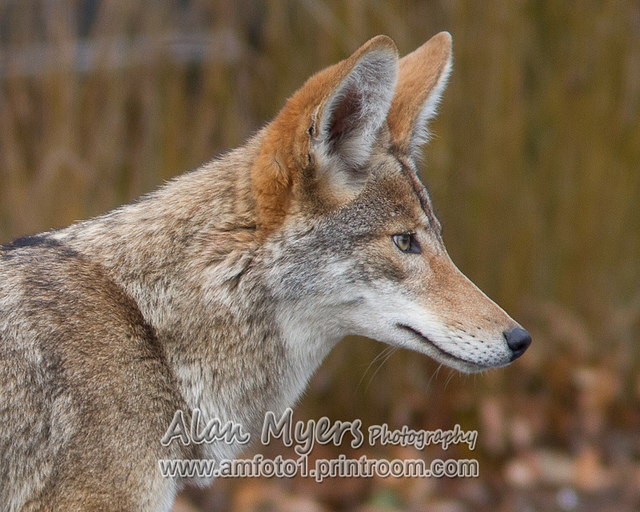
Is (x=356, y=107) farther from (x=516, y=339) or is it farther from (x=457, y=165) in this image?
(x=457, y=165)

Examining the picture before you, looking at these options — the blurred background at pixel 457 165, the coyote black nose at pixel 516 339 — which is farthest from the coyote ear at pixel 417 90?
the blurred background at pixel 457 165

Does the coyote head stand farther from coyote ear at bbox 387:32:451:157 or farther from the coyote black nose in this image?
coyote ear at bbox 387:32:451:157

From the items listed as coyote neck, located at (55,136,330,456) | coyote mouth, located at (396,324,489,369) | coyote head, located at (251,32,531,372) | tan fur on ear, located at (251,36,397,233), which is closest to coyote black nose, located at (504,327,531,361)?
coyote head, located at (251,32,531,372)

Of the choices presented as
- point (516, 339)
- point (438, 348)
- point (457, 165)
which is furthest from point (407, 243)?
point (457, 165)

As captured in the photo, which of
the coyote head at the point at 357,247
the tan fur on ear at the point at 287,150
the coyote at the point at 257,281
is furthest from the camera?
the coyote head at the point at 357,247

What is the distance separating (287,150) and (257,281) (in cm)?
51

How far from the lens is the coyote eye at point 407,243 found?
2977 mm

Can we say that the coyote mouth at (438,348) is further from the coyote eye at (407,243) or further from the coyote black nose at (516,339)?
the coyote eye at (407,243)

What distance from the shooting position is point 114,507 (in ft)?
8.20

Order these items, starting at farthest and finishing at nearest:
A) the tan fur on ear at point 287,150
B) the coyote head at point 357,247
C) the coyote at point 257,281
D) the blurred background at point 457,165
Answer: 1. the blurred background at point 457,165
2. the coyote head at point 357,247
3. the tan fur on ear at point 287,150
4. the coyote at point 257,281

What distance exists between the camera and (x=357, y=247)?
9.57 ft

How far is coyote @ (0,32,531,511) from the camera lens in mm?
2643

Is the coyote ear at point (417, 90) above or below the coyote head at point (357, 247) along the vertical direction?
above

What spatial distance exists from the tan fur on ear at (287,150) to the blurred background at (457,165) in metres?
2.49
